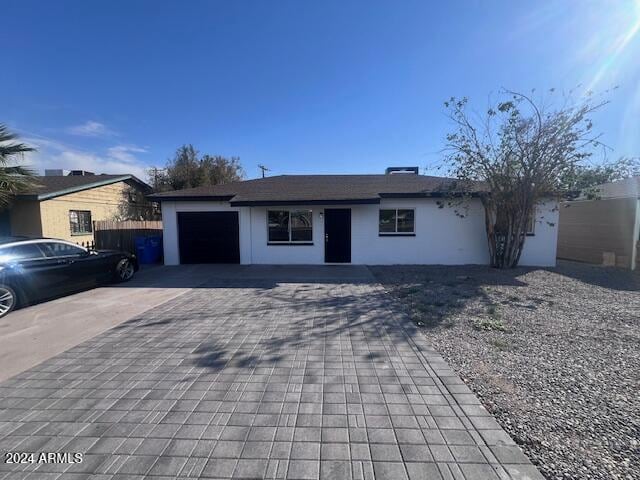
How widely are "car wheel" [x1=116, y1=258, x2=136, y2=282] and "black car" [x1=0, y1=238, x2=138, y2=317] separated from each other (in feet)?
1.15

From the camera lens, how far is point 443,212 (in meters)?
11.6

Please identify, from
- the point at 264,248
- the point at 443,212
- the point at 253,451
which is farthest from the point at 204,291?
the point at 443,212

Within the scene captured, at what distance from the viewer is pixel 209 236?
39.9 feet

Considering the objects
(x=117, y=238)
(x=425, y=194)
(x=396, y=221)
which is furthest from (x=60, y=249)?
(x=425, y=194)

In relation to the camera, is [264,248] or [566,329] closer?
[566,329]

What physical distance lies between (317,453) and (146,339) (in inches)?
139

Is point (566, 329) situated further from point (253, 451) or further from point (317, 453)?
point (253, 451)

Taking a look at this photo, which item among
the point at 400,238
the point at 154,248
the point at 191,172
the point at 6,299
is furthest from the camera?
the point at 191,172

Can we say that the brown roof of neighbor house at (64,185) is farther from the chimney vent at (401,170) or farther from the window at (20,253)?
the chimney vent at (401,170)

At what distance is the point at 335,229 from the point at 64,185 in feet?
42.1

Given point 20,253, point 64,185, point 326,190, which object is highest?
point 64,185

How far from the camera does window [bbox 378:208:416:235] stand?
11.8 meters

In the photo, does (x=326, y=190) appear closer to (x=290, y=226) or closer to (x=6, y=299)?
(x=290, y=226)

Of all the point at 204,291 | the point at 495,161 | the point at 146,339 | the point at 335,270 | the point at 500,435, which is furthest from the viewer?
the point at 335,270
